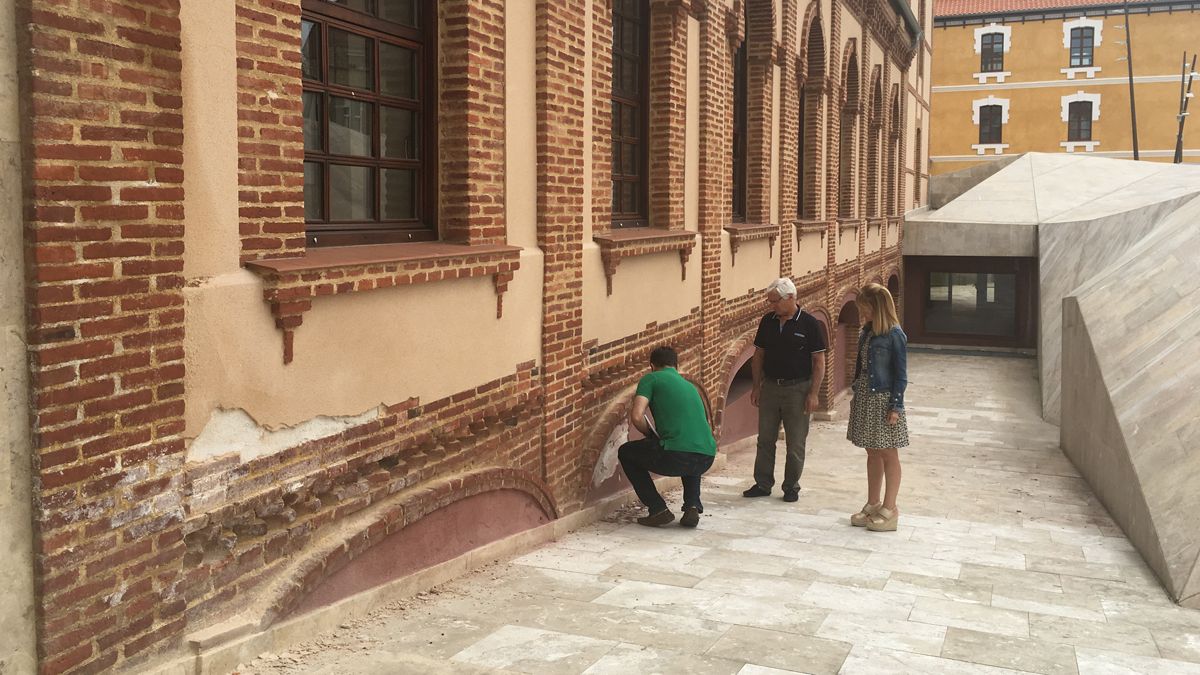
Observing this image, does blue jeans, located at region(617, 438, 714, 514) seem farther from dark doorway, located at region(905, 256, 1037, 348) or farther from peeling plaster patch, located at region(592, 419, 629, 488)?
dark doorway, located at region(905, 256, 1037, 348)

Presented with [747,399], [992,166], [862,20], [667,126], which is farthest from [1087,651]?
[992,166]

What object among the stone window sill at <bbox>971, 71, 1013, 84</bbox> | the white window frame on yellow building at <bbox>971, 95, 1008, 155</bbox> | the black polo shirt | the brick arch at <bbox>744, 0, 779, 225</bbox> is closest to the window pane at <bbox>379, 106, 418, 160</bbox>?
the black polo shirt

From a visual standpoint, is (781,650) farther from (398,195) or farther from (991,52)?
(991,52)

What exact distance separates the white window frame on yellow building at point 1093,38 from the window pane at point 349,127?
45.2m

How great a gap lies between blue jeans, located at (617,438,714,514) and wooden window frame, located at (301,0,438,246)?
7.92ft

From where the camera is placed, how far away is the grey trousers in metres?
9.43

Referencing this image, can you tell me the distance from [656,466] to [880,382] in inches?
67.2

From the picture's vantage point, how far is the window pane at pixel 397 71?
20.0 ft

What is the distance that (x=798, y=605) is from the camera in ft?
19.5

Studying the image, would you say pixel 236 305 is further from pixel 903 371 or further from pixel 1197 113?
pixel 1197 113

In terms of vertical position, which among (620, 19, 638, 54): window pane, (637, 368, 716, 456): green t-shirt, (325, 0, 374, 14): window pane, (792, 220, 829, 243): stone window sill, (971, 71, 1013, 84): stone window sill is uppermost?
(971, 71, 1013, 84): stone window sill

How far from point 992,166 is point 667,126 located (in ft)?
88.5

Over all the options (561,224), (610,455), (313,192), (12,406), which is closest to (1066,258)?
(610,455)

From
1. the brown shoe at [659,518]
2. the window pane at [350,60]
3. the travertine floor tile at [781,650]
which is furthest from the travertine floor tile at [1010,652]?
the window pane at [350,60]
